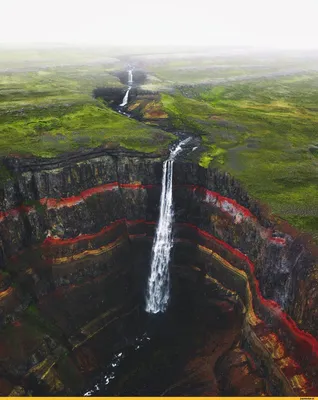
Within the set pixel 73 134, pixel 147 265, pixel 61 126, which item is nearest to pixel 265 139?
pixel 147 265

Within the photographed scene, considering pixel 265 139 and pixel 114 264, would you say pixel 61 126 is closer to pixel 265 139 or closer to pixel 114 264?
pixel 114 264

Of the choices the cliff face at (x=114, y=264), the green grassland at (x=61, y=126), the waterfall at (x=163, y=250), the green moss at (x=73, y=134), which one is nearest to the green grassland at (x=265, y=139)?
the cliff face at (x=114, y=264)

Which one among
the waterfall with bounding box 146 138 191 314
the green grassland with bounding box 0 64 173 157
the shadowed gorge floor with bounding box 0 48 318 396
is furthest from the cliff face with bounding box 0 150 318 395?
the green grassland with bounding box 0 64 173 157

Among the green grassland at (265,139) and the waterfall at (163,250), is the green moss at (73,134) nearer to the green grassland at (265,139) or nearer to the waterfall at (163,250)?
the waterfall at (163,250)

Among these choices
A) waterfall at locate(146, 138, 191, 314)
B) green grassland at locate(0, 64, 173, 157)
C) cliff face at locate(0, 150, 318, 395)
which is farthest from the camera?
green grassland at locate(0, 64, 173, 157)

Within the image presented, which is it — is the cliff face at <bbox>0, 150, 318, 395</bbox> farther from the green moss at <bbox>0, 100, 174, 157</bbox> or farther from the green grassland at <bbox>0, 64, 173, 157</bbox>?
the green grassland at <bbox>0, 64, 173, 157</bbox>

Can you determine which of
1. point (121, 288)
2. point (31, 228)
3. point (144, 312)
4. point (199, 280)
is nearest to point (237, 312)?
point (199, 280)
